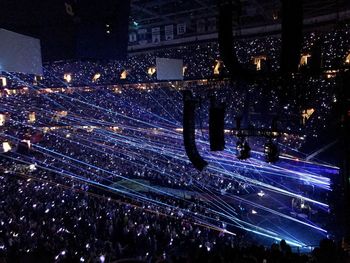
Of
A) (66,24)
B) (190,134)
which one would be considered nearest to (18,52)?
(66,24)

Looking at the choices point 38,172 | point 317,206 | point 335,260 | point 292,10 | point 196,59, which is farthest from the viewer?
point 196,59

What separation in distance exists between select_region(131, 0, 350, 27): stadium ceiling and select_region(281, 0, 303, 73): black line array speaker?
446 centimetres

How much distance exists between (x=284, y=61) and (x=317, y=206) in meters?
9.34

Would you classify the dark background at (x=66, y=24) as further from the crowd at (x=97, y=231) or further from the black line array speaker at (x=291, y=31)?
the crowd at (x=97, y=231)

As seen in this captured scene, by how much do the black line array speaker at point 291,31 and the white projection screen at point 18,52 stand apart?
106 inches

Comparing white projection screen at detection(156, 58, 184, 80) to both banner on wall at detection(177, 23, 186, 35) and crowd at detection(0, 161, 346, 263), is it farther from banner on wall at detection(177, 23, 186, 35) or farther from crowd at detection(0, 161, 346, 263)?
crowd at detection(0, 161, 346, 263)

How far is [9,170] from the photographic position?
14.8 metres

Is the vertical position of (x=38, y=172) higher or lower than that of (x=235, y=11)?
lower

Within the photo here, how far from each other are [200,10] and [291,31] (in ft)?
17.7

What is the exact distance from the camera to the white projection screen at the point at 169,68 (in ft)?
30.0

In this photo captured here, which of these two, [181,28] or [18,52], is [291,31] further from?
[181,28]

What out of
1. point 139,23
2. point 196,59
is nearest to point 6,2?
point 139,23

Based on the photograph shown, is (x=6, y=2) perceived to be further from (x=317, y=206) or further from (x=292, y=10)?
(x=317, y=206)

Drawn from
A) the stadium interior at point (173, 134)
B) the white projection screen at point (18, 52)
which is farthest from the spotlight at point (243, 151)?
the white projection screen at point (18, 52)
